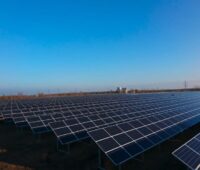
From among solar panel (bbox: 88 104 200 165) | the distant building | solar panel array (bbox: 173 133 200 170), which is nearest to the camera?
solar panel array (bbox: 173 133 200 170)

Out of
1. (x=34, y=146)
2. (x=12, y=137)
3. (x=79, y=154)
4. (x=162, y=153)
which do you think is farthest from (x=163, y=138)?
(x=12, y=137)

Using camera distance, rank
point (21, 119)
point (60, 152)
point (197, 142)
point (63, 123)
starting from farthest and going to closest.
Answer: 1. point (21, 119)
2. point (63, 123)
3. point (60, 152)
4. point (197, 142)

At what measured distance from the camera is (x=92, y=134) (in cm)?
1068

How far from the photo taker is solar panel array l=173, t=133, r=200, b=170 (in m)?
7.43

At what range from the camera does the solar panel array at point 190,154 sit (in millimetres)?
7434

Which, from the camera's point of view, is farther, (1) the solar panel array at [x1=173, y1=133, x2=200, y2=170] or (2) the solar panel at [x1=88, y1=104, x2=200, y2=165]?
(2) the solar panel at [x1=88, y1=104, x2=200, y2=165]

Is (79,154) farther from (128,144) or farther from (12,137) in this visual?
(12,137)

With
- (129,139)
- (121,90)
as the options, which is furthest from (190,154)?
(121,90)

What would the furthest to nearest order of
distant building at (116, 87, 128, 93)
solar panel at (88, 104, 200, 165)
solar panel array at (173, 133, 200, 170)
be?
distant building at (116, 87, 128, 93) → solar panel at (88, 104, 200, 165) → solar panel array at (173, 133, 200, 170)

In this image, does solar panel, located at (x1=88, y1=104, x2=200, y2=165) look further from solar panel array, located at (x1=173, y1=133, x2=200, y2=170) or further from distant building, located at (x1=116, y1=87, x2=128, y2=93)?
distant building, located at (x1=116, y1=87, x2=128, y2=93)

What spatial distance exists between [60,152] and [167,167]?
6832mm

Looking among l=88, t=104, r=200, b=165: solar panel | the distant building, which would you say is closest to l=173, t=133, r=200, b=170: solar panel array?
l=88, t=104, r=200, b=165: solar panel

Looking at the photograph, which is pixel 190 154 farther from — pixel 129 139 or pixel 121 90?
pixel 121 90

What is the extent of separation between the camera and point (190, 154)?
808 centimetres
